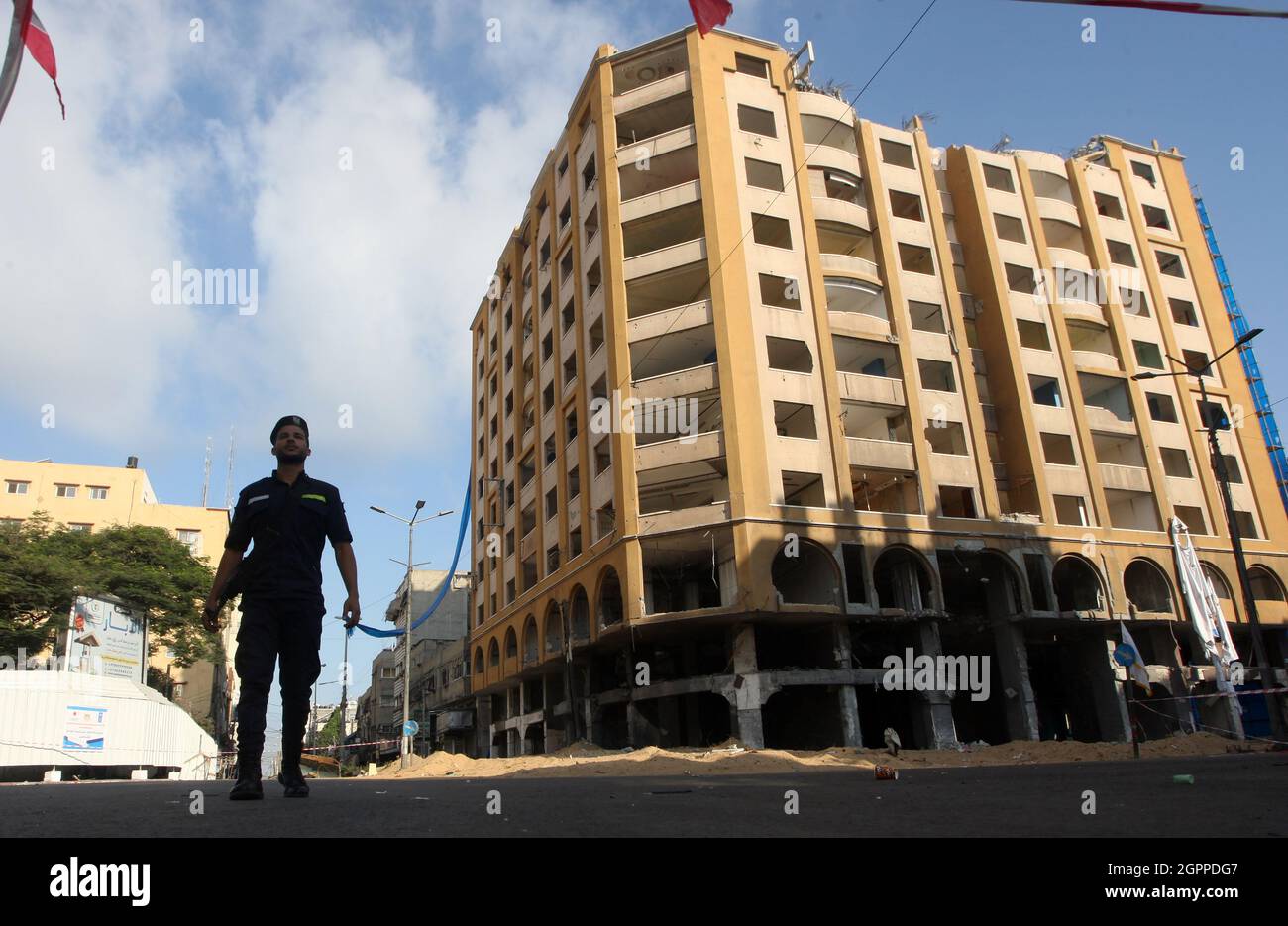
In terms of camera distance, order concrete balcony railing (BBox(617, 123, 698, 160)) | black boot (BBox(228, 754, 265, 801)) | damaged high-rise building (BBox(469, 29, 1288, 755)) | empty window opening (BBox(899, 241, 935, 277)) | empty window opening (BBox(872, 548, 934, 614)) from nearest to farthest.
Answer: black boot (BBox(228, 754, 265, 801))
damaged high-rise building (BBox(469, 29, 1288, 755))
empty window opening (BBox(872, 548, 934, 614))
concrete balcony railing (BBox(617, 123, 698, 160))
empty window opening (BBox(899, 241, 935, 277))

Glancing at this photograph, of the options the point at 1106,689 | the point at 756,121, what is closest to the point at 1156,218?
the point at 756,121

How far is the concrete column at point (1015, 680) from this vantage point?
2961cm

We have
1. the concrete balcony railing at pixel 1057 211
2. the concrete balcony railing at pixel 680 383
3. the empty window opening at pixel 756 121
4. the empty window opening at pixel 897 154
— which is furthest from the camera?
the concrete balcony railing at pixel 1057 211

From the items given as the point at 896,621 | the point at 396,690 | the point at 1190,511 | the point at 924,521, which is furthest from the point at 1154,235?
the point at 396,690

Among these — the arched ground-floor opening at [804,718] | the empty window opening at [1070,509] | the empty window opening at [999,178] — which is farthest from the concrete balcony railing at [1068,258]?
the arched ground-floor opening at [804,718]

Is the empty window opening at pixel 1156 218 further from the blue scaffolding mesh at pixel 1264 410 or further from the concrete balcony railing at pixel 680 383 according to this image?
the concrete balcony railing at pixel 680 383

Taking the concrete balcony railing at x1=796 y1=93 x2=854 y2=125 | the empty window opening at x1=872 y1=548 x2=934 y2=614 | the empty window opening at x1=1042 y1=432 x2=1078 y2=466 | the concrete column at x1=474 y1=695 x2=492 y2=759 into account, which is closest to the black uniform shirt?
the empty window opening at x1=872 y1=548 x2=934 y2=614

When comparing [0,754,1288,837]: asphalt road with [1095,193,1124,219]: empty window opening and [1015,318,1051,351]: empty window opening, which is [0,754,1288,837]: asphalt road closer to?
[1015,318,1051,351]: empty window opening

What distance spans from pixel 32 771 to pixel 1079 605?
3638cm

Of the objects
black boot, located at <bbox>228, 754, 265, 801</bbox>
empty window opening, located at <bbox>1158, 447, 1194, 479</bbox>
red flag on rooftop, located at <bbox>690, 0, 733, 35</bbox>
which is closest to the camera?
black boot, located at <bbox>228, 754, 265, 801</bbox>

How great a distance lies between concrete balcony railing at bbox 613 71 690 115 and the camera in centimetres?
3247

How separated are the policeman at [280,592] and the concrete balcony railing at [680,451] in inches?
894

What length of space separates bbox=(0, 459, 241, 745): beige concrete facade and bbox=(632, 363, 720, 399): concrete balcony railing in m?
37.8

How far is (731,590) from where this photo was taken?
2664cm
